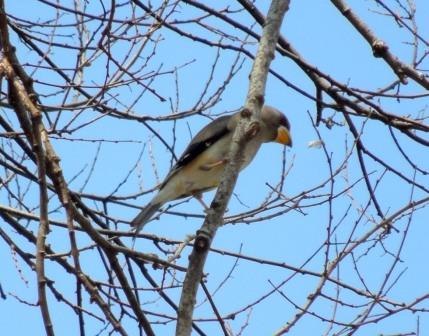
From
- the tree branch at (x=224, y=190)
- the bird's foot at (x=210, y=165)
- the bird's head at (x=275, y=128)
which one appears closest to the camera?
the tree branch at (x=224, y=190)

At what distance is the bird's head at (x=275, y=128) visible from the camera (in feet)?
23.4

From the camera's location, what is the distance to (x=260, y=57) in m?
3.02

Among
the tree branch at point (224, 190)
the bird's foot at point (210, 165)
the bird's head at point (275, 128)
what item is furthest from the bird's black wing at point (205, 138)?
the tree branch at point (224, 190)

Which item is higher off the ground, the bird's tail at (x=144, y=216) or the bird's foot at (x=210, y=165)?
the bird's foot at (x=210, y=165)

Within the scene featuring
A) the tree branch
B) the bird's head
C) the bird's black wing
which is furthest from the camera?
the bird's head

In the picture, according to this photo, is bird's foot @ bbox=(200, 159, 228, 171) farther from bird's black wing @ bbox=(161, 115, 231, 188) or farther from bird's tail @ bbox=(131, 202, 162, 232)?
bird's tail @ bbox=(131, 202, 162, 232)

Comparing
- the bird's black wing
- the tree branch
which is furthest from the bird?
the tree branch

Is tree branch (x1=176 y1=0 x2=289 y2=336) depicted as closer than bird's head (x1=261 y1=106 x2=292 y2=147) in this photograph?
Yes

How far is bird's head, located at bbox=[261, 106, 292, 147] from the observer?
7125 mm

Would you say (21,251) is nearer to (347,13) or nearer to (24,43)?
(24,43)

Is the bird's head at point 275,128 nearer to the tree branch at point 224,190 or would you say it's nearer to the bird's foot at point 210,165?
the bird's foot at point 210,165

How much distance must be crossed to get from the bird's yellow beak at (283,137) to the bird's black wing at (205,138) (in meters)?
0.66

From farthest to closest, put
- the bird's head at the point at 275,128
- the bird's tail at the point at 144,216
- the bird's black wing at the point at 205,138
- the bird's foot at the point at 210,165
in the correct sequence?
the bird's head at the point at 275,128 < the bird's black wing at the point at 205,138 < the bird's foot at the point at 210,165 < the bird's tail at the point at 144,216

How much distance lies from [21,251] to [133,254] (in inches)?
48.8
